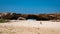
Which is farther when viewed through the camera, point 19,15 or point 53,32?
point 19,15

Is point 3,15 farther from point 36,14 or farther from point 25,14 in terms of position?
point 36,14

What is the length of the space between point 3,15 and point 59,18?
379cm

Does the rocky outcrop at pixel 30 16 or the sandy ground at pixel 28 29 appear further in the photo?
the rocky outcrop at pixel 30 16

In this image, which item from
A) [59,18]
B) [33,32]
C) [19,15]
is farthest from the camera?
[19,15]

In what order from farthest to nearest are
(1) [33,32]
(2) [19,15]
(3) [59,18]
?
(2) [19,15]
(3) [59,18]
(1) [33,32]

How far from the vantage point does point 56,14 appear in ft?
31.4

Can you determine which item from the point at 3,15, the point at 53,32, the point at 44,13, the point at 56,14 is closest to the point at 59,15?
the point at 56,14

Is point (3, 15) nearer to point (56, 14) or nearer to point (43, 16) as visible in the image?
point (43, 16)

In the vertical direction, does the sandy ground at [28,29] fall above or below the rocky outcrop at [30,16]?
above

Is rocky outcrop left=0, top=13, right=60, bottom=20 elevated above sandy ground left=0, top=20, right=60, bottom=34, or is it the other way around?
sandy ground left=0, top=20, right=60, bottom=34

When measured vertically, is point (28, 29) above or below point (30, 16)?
above

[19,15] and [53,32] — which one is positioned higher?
[53,32]

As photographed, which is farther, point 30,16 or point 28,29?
point 30,16

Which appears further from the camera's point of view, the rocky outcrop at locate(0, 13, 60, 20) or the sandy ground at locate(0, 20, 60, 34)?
the rocky outcrop at locate(0, 13, 60, 20)
